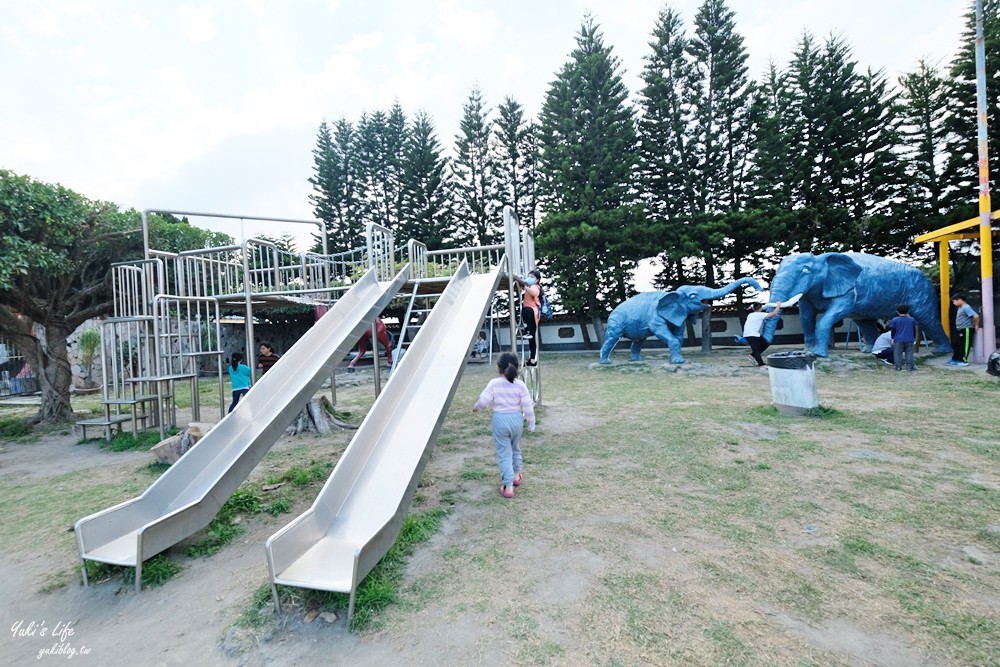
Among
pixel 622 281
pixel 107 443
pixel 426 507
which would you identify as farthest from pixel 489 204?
pixel 426 507

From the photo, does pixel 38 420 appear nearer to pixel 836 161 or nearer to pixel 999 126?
pixel 836 161

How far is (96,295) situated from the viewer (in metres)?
9.43

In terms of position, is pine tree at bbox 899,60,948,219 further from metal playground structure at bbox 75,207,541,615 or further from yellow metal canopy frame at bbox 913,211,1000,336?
metal playground structure at bbox 75,207,541,615

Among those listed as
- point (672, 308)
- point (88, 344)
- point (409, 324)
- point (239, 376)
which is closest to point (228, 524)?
point (239, 376)

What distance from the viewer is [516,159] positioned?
2605 cm

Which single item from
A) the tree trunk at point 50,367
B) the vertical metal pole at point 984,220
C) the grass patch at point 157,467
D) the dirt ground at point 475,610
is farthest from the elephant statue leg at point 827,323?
the tree trunk at point 50,367

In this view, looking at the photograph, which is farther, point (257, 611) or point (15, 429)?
point (15, 429)

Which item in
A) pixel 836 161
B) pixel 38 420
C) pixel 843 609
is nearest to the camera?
pixel 843 609

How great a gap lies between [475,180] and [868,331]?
19.6 meters

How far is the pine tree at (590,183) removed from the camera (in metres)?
19.3

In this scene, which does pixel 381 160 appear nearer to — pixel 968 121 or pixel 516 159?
pixel 516 159

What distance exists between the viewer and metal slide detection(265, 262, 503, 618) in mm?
2689

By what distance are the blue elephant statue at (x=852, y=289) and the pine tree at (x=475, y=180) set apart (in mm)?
16833

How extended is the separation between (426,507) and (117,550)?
82.5 inches
